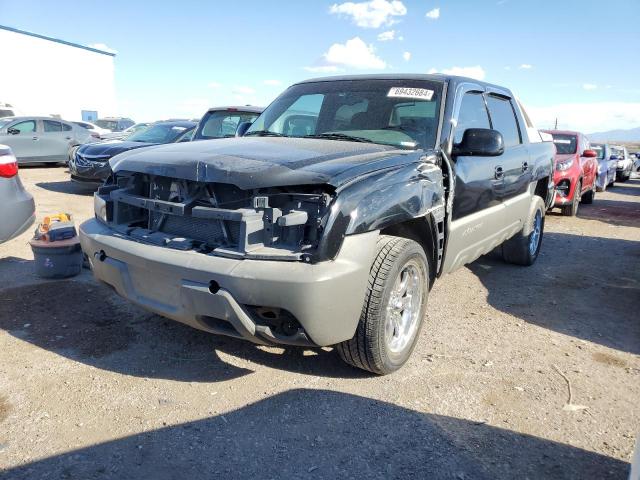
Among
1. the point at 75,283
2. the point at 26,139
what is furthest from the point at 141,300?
the point at 26,139

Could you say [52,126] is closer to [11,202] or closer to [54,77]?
[11,202]

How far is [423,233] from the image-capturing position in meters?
3.38

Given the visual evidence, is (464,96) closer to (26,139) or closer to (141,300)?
(141,300)

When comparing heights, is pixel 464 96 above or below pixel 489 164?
above

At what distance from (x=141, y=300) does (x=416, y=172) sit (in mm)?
1796

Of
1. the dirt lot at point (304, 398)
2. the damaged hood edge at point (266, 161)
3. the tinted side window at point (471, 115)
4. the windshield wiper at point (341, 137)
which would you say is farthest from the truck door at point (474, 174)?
the dirt lot at point (304, 398)

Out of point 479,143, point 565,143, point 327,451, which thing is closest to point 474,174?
point 479,143

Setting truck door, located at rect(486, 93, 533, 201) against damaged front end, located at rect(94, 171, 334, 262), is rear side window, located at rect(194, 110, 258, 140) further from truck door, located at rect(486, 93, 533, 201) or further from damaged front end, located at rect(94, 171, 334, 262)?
damaged front end, located at rect(94, 171, 334, 262)

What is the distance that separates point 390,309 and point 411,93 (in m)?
1.73

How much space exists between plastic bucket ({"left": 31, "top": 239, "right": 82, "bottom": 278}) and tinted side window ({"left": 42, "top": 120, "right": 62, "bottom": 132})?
11.7 m

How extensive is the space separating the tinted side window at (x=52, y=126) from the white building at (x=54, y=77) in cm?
2305

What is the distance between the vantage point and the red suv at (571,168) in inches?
378

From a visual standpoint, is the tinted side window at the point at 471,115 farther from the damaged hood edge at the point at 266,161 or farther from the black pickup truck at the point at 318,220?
the damaged hood edge at the point at 266,161

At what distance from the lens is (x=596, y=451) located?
99.1 inches
